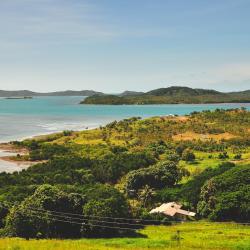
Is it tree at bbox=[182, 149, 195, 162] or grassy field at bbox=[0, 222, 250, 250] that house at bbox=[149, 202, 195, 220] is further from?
tree at bbox=[182, 149, 195, 162]

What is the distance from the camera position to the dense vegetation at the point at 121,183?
156 feet

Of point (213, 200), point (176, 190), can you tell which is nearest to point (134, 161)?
point (176, 190)

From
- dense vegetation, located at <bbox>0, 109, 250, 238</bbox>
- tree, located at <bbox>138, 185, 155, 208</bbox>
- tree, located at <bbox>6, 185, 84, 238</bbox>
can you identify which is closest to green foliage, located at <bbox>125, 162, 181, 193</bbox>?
dense vegetation, located at <bbox>0, 109, 250, 238</bbox>

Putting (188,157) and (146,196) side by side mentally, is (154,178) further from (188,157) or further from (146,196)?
(188,157)

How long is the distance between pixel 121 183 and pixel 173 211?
22.8m

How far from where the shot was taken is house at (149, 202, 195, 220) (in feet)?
183

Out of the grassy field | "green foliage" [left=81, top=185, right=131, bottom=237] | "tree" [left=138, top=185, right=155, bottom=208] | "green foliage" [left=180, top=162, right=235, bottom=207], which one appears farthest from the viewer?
"tree" [left=138, top=185, right=155, bottom=208]

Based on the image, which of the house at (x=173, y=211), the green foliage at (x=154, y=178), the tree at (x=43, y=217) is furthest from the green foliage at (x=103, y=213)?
the green foliage at (x=154, y=178)

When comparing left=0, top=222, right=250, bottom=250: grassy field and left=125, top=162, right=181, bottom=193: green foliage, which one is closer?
left=0, top=222, right=250, bottom=250: grassy field

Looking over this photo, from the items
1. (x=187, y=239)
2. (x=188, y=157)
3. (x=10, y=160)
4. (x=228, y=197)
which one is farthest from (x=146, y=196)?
(x=10, y=160)

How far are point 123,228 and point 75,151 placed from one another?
6249 cm

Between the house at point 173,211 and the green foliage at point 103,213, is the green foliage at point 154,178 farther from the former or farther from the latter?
the green foliage at point 103,213

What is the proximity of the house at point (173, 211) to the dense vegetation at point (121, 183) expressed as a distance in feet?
3.35

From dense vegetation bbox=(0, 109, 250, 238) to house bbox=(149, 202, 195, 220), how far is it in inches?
40.2
